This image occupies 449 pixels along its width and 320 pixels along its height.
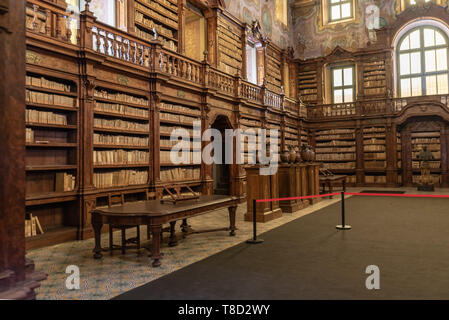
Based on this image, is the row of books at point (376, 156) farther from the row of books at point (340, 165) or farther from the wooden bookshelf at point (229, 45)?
the wooden bookshelf at point (229, 45)

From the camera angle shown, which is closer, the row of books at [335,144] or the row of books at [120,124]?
the row of books at [120,124]

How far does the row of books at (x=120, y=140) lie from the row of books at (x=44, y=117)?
2.05 feet

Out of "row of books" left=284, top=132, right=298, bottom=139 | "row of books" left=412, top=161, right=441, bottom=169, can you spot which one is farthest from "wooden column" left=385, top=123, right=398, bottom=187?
"row of books" left=284, top=132, right=298, bottom=139

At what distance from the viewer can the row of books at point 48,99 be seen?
15.9 ft

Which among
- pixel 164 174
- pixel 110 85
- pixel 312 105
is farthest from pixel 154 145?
pixel 312 105

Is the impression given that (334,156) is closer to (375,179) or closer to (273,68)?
(375,179)

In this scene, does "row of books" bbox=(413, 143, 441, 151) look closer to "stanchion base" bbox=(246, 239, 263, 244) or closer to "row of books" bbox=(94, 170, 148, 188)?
"stanchion base" bbox=(246, 239, 263, 244)

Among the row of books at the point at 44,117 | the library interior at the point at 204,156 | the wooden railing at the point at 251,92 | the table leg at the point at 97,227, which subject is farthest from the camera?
the wooden railing at the point at 251,92

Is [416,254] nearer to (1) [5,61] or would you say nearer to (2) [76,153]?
(1) [5,61]

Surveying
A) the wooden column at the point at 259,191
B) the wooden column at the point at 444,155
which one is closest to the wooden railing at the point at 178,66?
the wooden column at the point at 259,191

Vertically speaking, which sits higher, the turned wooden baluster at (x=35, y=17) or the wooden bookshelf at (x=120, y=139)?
the turned wooden baluster at (x=35, y=17)

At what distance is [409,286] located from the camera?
2918mm

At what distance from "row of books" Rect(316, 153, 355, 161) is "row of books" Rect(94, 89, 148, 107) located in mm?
9789
